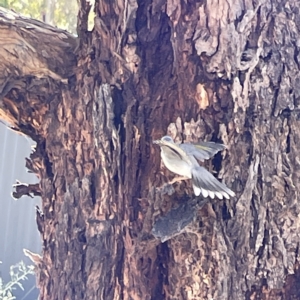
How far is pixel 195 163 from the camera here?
73 centimetres

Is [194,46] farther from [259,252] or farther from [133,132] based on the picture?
[259,252]

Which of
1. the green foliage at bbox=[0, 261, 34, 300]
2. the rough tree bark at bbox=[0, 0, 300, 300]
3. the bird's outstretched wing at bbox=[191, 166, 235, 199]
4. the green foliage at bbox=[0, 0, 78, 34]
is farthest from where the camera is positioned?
the green foliage at bbox=[0, 261, 34, 300]

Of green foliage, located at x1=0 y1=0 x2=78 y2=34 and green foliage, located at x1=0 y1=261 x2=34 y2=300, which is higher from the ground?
green foliage, located at x1=0 y1=0 x2=78 y2=34

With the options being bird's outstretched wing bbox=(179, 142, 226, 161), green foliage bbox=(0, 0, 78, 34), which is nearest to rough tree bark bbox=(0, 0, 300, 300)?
bird's outstretched wing bbox=(179, 142, 226, 161)

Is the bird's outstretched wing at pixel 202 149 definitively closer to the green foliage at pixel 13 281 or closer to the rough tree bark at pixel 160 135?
the rough tree bark at pixel 160 135

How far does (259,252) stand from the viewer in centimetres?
81

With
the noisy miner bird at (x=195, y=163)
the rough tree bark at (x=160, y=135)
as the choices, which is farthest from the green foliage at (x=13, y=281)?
the noisy miner bird at (x=195, y=163)

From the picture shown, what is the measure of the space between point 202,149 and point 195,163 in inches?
1.2

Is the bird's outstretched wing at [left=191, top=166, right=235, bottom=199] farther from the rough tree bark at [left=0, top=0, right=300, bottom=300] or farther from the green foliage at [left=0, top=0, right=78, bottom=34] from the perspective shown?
the green foliage at [left=0, top=0, right=78, bottom=34]

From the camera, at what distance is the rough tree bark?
806 millimetres

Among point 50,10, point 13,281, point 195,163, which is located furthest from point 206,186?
point 13,281

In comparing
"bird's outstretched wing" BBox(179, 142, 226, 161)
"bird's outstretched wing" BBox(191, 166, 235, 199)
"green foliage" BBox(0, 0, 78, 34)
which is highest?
"green foliage" BBox(0, 0, 78, 34)

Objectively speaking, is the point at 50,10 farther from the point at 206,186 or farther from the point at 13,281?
the point at 13,281

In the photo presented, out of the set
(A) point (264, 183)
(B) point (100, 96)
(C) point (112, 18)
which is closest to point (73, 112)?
(B) point (100, 96)
